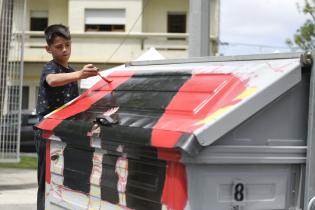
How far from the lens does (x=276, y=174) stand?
10.1 feet

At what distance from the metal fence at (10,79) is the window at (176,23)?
596 inches

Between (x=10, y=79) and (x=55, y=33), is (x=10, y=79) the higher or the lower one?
the lower one

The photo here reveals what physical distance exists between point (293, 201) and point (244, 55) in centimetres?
86

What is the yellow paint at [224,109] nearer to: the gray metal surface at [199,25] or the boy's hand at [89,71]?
the boy's hand at [89,71]

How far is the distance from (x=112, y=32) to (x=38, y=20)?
4.32 metres

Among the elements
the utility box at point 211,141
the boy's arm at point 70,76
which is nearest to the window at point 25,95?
the boy's arm at point 70,76

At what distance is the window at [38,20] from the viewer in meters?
32.1

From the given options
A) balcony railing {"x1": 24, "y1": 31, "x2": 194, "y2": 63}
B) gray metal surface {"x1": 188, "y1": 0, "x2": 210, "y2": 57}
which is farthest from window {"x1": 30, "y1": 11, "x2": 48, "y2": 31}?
gray metal surface {"x1": 188, "y1": 0, "x2": 210, "y2": 57}

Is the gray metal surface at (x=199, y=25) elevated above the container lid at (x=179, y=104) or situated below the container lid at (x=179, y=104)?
above

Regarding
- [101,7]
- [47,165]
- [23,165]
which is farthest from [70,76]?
[101,7]

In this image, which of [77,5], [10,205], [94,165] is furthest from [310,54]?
[77,5]

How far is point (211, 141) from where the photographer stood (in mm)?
2805

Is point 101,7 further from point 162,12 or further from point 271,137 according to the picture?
point 271,137

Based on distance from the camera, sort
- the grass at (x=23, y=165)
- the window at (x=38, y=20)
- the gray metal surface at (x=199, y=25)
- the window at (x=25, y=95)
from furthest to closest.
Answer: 1. the window at (x=38, y=20)
2. the window at (x=25, y=95)
3. the grass at (x=23, y=165)
4. the gray metal surface at (x=199, y=25)
